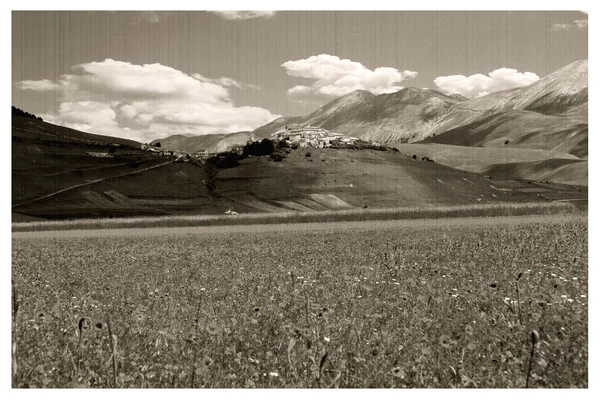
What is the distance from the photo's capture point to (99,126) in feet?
39.5

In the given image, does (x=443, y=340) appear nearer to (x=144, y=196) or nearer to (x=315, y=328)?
(x=315, y=328)

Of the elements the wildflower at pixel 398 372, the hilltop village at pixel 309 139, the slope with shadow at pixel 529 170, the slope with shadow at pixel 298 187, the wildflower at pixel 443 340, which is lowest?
the wildflower at pixel 398 372

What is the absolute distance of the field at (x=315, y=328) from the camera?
20.9ft

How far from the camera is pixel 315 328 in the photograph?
7.18 meters

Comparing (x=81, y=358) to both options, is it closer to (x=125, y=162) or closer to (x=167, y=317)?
(x=167, y=317)

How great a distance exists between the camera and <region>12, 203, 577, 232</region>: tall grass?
119 ft

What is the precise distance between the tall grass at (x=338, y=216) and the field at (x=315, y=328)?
26192 millimetres

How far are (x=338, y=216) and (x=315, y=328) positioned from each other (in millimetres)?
32303

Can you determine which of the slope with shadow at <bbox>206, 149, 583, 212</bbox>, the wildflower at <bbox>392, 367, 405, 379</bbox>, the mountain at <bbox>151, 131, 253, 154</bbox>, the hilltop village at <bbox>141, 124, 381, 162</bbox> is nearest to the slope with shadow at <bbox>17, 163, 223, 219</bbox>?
the slope with shadow at <bbox>206, 149, 583, 212</bbox>

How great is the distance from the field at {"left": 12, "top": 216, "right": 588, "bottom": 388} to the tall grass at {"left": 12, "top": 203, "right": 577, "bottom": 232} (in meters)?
26.2

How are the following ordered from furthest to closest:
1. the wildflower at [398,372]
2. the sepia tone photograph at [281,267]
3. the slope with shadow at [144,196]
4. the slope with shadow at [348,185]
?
1. the slope with shadow at [348,185]
2. the slope with shadow at [144,196]
3. the sepia tone photograph at [281,267]
4. the wildflower at [398,372]

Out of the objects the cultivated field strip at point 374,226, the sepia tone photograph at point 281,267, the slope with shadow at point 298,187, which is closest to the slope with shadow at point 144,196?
the slope with shadow at point 298,187

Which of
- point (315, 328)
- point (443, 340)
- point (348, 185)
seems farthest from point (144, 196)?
point (443, 340)

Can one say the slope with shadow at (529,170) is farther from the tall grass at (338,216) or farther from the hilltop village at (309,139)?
the tall grass at (338,216)
